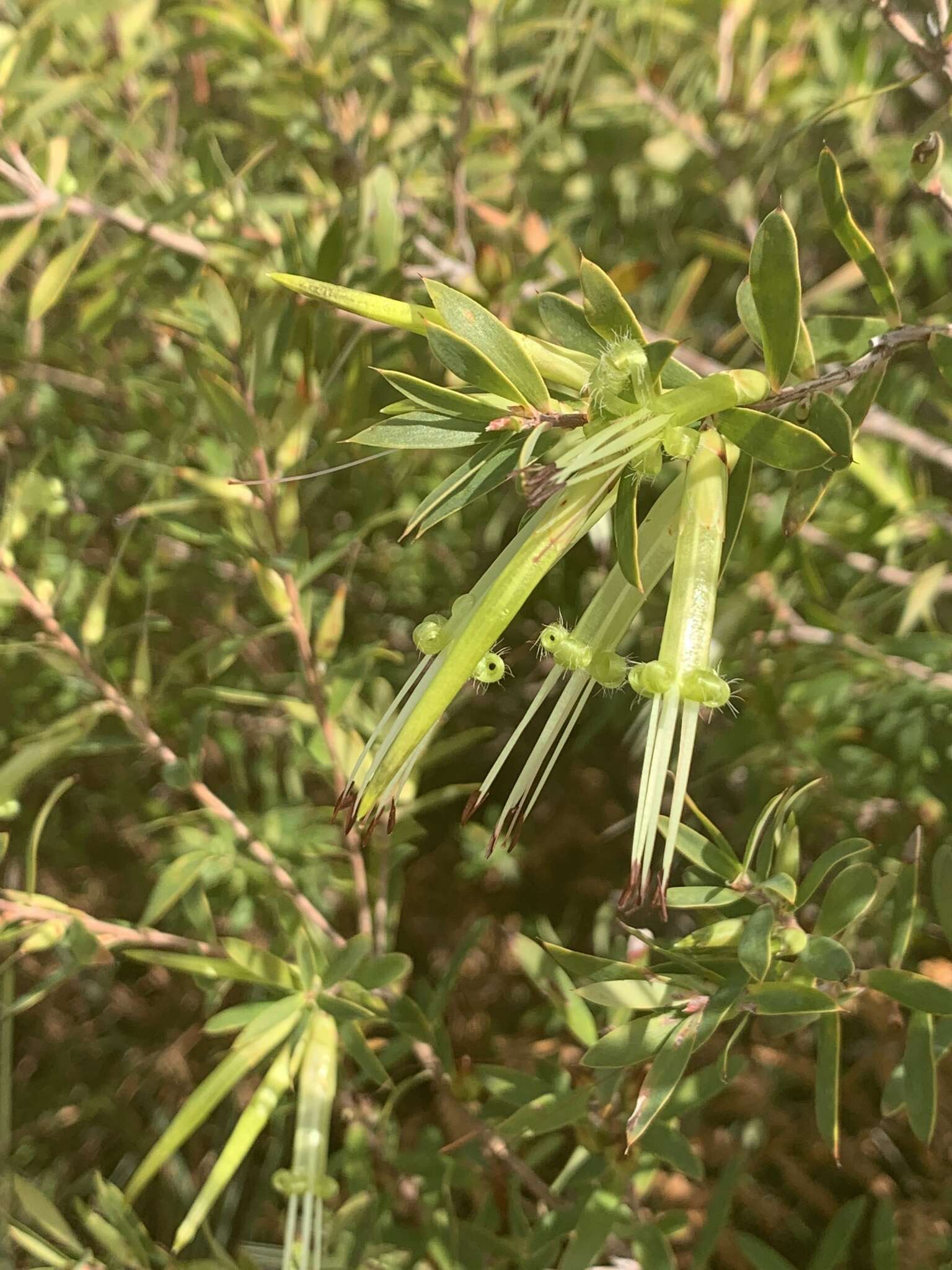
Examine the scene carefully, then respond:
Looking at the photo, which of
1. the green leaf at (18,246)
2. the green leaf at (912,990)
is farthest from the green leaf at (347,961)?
the green leaf at (18,246)

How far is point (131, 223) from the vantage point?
3.09 feet

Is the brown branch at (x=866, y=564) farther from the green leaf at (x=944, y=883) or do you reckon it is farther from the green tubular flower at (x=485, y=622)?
the green tubular flower at (x=485, y=622)

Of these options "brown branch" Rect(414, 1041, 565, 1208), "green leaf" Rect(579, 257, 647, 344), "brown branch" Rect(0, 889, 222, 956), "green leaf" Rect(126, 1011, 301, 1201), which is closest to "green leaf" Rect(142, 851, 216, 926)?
"brown branch" Rect(0, 889, 222, 956)

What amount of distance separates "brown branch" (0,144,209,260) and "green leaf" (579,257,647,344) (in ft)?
1.95

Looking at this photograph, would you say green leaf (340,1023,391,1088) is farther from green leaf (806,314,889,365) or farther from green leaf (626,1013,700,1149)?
green leaf (806,314,889,365)

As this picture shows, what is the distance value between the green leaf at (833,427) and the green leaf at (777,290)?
2 cm

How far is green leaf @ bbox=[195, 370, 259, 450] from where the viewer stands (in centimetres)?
79

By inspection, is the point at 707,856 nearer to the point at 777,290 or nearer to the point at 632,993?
the point at 632,993

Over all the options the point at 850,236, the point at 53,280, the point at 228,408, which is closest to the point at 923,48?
the point at 850,236

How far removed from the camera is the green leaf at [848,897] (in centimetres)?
57

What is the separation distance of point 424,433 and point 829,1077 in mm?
480

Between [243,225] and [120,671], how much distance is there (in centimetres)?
55

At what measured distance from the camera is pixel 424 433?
47 cm

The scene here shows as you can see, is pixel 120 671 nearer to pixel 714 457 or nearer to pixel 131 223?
pixel 131 223
